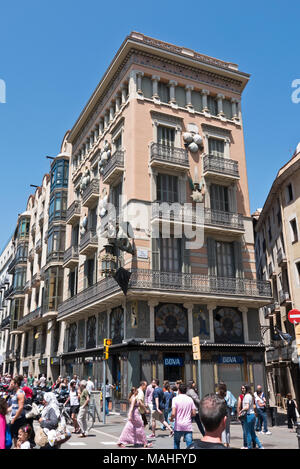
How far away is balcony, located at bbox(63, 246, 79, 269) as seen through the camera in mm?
31750

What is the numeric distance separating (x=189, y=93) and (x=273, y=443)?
846 inches

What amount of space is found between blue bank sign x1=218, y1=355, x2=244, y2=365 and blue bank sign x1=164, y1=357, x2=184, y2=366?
2.23 m

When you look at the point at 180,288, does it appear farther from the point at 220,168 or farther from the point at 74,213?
the point at 74,213

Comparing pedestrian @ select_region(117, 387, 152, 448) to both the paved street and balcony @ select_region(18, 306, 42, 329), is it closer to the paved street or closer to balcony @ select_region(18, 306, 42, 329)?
the paved street

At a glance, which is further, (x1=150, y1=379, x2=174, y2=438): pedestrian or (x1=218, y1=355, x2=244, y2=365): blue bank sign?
(x1=218, y1=355, x2=244, y2=365): blue bank sign

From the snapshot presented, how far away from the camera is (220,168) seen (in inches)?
1059

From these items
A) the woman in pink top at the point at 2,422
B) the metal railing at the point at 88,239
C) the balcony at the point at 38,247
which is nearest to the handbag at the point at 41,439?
the woman in pink top at the point at 2,422

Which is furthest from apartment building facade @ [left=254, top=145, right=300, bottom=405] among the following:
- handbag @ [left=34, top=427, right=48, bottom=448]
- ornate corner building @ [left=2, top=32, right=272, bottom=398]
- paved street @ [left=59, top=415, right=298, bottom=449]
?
handbag @ [left=34, top=427, right=48, bottom=448]

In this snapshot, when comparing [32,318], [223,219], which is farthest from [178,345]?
[32,318]

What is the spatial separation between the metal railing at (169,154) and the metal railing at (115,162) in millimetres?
2002

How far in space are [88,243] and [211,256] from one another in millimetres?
8153

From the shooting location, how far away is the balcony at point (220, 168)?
2650 centimetres

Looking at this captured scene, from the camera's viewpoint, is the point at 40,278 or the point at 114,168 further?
the point at 40,278

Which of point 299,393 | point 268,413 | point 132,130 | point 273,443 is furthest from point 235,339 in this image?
point 132,130
